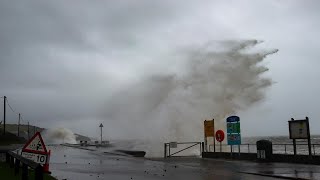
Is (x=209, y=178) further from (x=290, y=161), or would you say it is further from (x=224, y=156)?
(x=224, y=156)

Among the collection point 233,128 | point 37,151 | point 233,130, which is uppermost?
point 233,128

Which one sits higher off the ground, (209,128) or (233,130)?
(209,128)

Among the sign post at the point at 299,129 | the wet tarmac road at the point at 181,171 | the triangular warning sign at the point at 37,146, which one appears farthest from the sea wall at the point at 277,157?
the triangular warning sign at the point at 37,146

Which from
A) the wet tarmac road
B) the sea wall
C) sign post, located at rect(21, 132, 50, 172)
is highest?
sign post, located at rect(21, 132, 50, 172)

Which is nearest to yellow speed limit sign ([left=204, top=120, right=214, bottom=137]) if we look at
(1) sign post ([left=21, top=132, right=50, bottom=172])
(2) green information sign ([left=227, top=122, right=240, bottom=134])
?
(2) green information sign ([left=227, top=122, right=240, bottom=134])

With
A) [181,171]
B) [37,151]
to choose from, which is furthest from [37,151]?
[181,171]

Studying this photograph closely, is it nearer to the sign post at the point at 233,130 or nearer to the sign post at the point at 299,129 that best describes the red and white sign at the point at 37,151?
the sign post at the point at 299,129

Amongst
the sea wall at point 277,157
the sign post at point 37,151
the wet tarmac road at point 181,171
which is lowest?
the wet tarmac road at point 181,171

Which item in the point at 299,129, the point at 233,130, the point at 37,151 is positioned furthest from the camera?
the point at 233,130

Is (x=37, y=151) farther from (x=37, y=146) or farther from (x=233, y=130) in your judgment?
(x=233, y=130)

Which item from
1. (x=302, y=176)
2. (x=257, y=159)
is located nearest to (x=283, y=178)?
(x=302, y=176)

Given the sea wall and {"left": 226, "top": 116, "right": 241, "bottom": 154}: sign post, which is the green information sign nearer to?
{"left": 226, "top": 116, "right": 241, "bottom": 154}: sign post

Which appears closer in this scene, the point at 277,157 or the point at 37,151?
the point at 37,151

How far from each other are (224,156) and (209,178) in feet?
45.2
